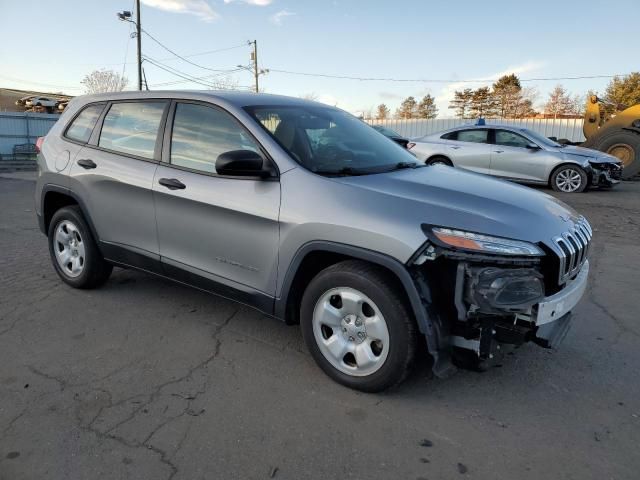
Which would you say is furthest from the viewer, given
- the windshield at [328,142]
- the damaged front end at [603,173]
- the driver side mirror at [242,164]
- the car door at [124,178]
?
the damaged front end at [603,173]

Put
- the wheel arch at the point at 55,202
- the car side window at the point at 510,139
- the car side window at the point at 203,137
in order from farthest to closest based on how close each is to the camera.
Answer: the car side window at the point at 510,139 → the wheel arch at the point at 55,202 → the car side window at the point at 203,137

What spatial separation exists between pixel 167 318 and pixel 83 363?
2.74ft

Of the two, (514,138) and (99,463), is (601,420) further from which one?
(514,138)

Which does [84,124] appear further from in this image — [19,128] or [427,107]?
[427,107]

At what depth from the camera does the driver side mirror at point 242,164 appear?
9.72 feet

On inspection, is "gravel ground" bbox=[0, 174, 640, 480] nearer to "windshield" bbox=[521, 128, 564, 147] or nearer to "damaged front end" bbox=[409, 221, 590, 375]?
"damaged front end" bbox=[409, 221, 590, 375]

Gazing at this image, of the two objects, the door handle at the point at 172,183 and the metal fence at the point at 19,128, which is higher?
the metal fence at the point at 19,128

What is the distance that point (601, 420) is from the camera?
2.67 m

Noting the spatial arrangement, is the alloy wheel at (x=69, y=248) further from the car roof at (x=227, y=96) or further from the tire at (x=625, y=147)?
the tire at (x=625, y=147)

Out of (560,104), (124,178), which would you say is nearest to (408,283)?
(124,178)

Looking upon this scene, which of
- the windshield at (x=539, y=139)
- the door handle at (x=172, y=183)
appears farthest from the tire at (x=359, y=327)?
the windshield at (x=539, y=139)

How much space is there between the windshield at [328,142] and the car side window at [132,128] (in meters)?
0.92

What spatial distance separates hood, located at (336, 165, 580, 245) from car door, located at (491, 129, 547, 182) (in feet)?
28.9

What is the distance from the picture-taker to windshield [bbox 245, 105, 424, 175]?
3206 millimetres
